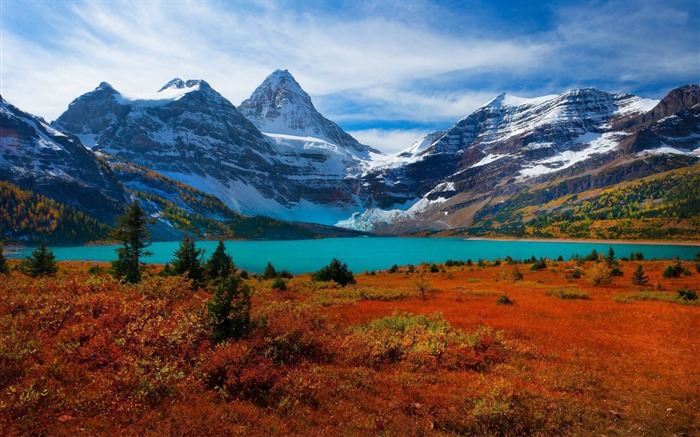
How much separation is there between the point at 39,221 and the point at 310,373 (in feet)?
713

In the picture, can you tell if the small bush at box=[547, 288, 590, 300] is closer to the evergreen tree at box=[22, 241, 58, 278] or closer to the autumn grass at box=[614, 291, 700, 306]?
the autumn grass at box=[614, 291, 700, 306]

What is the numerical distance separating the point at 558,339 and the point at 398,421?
41.8ft

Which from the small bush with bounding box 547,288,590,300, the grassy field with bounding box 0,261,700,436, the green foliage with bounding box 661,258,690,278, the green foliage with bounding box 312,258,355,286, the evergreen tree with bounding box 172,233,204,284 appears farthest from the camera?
the green foliage with bounding box 661,258,690,278

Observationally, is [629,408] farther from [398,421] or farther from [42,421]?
[42,421]

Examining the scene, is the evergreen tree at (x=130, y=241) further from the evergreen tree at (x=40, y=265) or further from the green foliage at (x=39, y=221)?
the green foliage at (x=39, y=221)

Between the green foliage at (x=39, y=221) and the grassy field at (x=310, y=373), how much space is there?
19075 cm

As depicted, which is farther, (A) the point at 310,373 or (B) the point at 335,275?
(B) the point at 335,275

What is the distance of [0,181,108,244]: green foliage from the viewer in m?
160

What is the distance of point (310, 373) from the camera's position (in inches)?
492

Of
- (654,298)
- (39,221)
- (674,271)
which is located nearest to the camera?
(654,298)

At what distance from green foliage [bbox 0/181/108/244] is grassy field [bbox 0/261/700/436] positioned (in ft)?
626

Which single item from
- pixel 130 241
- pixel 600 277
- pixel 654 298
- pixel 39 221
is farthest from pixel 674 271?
pixel 39 221

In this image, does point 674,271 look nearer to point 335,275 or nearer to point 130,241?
point 335,275

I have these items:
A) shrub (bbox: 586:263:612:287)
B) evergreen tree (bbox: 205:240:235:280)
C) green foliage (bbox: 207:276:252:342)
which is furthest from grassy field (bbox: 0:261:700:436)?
shrub (bbox: 586:263:612:287)
